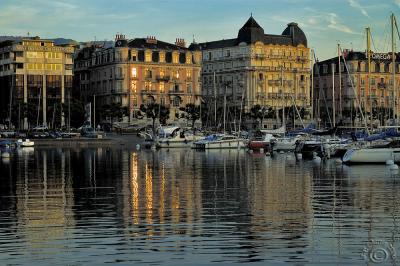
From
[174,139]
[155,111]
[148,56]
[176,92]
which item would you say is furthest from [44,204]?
[176,92]

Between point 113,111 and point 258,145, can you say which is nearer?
point 258,145

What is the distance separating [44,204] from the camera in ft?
130

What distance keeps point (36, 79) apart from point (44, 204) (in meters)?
134

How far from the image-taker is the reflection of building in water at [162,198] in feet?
107

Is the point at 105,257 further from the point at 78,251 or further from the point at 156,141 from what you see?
the point at 156,141

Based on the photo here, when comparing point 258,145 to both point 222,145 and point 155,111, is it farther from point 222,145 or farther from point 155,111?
point 155,111

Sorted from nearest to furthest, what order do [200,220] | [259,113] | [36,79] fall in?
[200,220] → [36,79] → [259,113]

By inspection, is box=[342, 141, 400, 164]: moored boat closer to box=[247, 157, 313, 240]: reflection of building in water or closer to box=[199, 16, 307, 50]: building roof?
box=[247, 157, 313, 240]: reflection of building in water

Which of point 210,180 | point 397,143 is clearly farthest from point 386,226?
point 397,143

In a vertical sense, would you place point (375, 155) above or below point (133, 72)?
below

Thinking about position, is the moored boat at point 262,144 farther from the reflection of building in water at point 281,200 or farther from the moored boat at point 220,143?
the reflection of building in water at point 281,200

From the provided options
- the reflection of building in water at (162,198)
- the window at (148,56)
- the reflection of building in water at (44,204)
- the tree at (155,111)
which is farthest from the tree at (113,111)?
the reflection of building in water at (44,204)

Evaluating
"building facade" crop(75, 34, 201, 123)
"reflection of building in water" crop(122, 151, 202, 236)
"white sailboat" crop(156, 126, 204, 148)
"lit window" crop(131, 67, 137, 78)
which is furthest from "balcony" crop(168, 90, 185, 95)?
"reflection of building in water" crop(122, 151, 202, 236)

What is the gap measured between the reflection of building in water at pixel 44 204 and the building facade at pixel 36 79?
103 metres
